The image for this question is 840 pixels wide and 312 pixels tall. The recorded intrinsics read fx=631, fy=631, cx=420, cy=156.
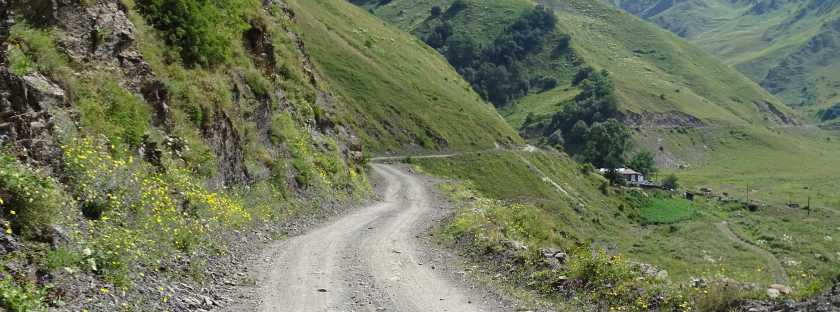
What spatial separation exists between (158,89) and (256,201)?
19.7 feet

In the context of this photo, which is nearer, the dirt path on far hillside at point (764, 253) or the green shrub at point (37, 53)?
the green shrub at point (37, 53)

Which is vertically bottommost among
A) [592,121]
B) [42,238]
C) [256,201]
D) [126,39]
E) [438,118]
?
[592,121]

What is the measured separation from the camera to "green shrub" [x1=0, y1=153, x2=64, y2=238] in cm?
1154

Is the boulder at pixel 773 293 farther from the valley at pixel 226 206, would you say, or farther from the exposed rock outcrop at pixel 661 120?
the exposed rock outcrop at pixel 661 120

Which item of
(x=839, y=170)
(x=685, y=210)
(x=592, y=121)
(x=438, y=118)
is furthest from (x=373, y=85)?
(x=839, y=170)

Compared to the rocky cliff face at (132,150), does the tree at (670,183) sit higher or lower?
lower

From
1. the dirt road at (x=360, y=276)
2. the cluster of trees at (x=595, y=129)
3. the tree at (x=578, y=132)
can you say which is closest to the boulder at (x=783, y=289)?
the dirt road at (x=360, y=276)

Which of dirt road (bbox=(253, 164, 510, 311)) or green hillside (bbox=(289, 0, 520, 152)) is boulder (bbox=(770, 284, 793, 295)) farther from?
green hillside (bbox=(289, 0, 520, 152))

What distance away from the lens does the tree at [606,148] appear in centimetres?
12750

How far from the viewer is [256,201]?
25203mm

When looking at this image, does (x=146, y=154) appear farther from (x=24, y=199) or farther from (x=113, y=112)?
(x=24, y=199)

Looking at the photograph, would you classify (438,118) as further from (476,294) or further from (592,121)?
(592,121)

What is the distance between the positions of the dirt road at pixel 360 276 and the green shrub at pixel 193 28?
8.87 m

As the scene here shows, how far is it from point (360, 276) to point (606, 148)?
389 ft
